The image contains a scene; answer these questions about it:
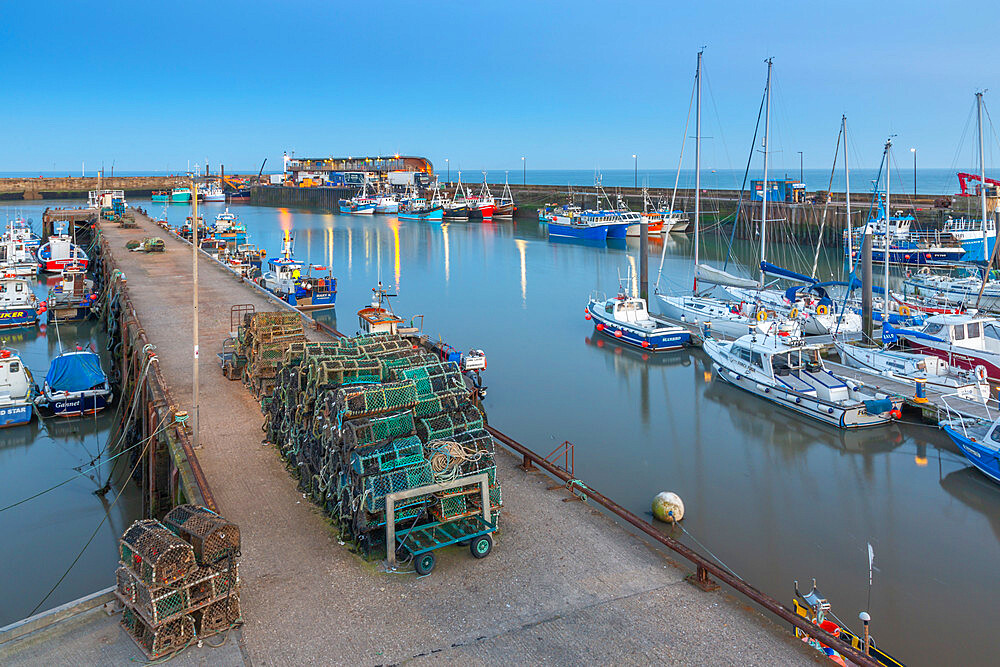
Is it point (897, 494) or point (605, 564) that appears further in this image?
point (897, 494)

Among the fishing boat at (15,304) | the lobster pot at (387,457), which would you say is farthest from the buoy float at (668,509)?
the fishing boat at (15,304)

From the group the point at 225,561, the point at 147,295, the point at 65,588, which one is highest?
the point at 147,295

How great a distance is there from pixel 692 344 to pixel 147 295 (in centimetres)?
2100

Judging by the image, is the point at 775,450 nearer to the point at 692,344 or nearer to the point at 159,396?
the point at 692,344

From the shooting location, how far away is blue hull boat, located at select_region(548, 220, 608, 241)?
7469cm

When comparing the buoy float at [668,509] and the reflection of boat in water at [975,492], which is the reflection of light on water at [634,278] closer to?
the reflection of boat in water at [975,492]

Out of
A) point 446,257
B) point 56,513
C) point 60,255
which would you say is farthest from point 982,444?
point 60,255

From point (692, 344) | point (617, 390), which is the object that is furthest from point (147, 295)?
point (692, 344)

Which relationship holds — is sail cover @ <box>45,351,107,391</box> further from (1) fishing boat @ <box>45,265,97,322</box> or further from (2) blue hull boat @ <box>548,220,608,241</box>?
(2) blue hull boat @ <box>548,220,608,241</box>

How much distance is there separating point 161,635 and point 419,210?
99.3 m

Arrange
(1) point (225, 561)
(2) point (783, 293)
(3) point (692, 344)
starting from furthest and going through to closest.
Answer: (2) point (783, 293) < (3) point (692, 344) < (1) point (225, 561)

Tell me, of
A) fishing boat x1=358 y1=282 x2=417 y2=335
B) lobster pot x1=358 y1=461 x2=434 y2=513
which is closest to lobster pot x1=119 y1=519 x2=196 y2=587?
lobster pot x1=358 y1=461 x2=434 y2=513

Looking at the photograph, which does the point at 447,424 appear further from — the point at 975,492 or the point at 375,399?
the point at 975,492

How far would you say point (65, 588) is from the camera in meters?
13.4
